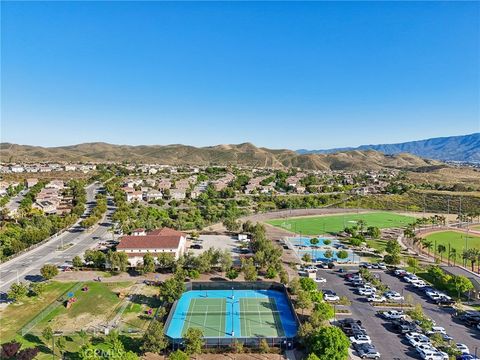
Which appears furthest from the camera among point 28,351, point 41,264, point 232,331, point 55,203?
point 55,203

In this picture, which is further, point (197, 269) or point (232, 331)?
point (197, 269)

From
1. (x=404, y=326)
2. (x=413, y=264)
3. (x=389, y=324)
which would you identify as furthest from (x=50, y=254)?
(x=413, y=264)

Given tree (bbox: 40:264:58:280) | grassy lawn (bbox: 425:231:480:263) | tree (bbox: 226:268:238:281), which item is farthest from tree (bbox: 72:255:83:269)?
grassy lawn (bbox: 425:231:480:263)

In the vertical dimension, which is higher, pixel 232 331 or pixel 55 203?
pixel 55 203

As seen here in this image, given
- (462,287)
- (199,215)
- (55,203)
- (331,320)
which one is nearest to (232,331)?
(331,320)

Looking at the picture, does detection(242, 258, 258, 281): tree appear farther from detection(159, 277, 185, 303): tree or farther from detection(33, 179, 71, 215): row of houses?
detection(33, 179, 71, 215): row of houses

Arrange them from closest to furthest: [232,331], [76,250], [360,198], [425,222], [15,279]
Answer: [232,331] → [15,279] → [76,250] → [425,222] → [360,198]

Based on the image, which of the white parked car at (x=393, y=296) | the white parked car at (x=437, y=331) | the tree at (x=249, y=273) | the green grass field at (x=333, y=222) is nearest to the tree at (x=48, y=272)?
the tree at (x=249, y=273)

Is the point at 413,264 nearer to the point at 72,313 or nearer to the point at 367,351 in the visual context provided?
the point at 367,351

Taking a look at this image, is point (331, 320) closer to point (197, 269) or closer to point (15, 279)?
point (197, 269)
